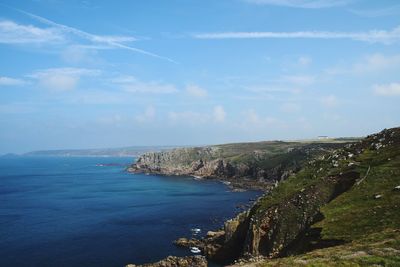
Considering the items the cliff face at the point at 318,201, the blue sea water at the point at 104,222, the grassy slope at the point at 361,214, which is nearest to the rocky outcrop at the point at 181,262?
the cliff face at the point at 318,201

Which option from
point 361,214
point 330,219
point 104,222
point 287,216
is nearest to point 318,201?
point 287,216

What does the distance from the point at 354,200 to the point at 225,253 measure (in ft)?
99.8

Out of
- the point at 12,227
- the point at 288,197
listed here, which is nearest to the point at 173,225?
the point at 12,227

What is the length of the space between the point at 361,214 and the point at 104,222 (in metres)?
85.2

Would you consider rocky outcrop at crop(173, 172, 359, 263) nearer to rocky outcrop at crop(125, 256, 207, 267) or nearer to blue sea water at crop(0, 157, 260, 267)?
rocky outcrop at crop(125, 256, 207, 267)

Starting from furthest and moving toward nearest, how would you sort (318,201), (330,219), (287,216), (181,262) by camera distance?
1. (181,262)
2. (287,216)
3. (318,201)
4. (330,219)

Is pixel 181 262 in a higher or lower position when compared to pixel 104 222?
higher

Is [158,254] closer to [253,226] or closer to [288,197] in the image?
[253,226]

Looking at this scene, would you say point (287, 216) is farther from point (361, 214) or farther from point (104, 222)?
point (104, 222)

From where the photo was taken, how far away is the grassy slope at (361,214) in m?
27.2

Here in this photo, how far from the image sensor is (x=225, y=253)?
2849 inches

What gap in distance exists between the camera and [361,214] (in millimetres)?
42719

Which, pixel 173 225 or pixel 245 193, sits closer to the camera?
pixel 173 225

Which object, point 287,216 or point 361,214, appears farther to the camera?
→ point 287,216
